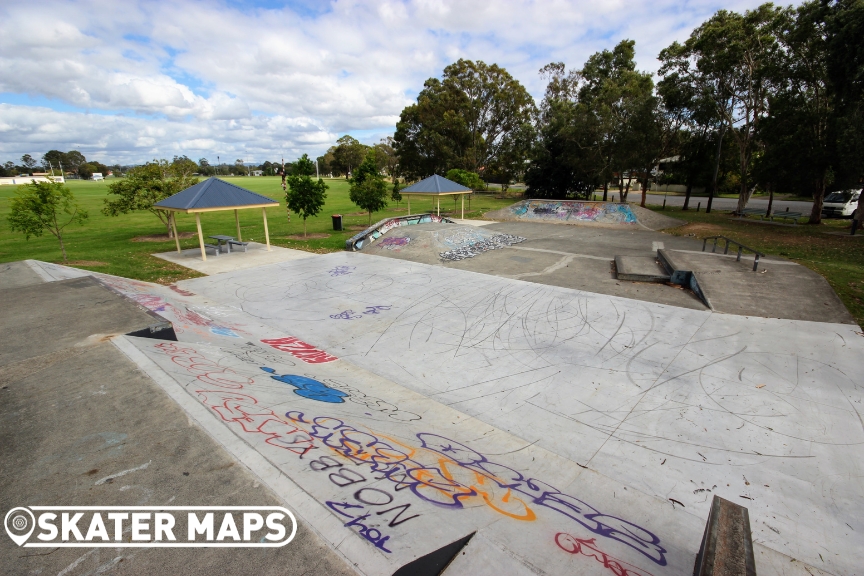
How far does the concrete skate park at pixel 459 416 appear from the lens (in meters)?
3.16

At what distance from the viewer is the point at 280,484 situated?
3.28 meters

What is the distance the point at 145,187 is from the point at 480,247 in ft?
55.1

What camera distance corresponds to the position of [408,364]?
26.1ft

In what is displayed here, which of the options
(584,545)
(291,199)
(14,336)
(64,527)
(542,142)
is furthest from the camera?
(542,142)

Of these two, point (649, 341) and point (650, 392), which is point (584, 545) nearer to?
point (650, 392)

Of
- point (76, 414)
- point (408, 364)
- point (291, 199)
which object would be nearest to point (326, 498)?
point (76, 414)

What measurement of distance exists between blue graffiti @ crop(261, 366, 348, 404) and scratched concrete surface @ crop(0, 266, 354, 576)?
179 cm

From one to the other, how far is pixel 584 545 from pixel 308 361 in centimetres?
604

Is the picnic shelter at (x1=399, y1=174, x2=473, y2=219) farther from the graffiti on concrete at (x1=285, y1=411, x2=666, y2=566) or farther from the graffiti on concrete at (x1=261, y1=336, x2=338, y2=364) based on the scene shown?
the graffiti on concrete at (x1=285, y1=411, x2=666, y2=566)

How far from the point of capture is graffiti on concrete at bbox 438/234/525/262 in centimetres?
1708

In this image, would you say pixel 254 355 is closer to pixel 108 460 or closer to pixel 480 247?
pixel 108 460

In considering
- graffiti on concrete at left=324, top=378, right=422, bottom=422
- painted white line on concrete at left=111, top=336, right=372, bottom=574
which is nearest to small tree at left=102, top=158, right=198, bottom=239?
graffiti on concrete at left=324, top=378, right=422, bottom=422

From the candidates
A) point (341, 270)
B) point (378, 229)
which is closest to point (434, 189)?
point (378, 229)

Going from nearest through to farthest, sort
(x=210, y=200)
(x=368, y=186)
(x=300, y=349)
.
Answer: (x=300, y=349) < (x=210, y=200) < (x=368, y=186)
